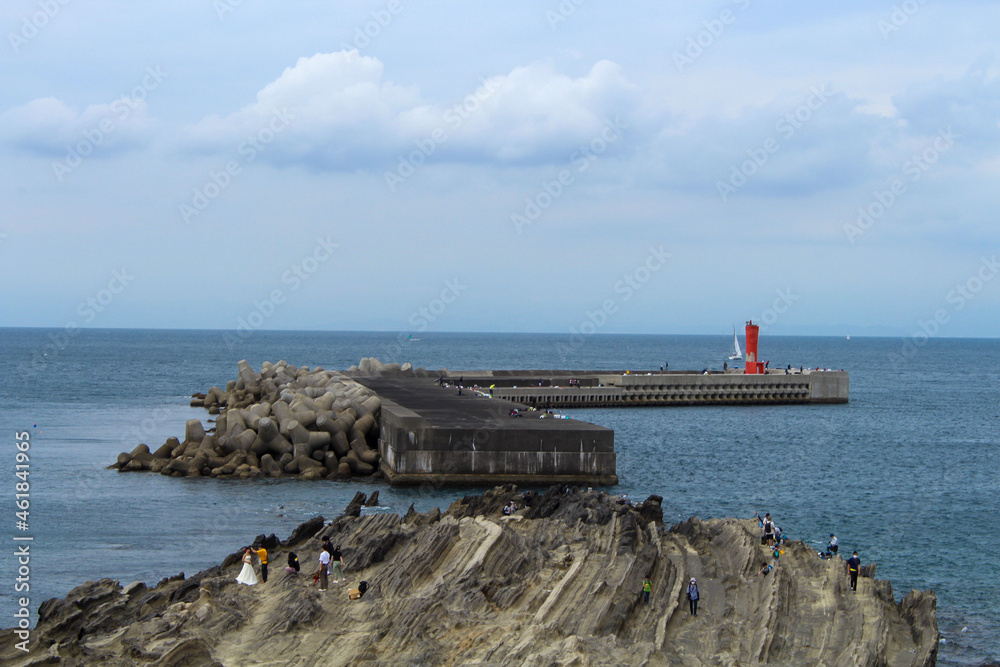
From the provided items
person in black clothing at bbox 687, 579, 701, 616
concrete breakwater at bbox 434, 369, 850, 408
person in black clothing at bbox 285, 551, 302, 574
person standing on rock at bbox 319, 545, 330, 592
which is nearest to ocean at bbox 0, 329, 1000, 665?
concrete breakwater at bbox 434, 369, 850, 408

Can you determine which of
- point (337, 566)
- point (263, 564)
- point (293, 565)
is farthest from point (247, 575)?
point (337, 566)

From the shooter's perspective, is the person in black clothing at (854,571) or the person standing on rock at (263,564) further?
the person in black clothing at (854,571)

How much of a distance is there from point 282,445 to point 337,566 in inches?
812

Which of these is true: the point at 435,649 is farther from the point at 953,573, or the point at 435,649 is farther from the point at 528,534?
the point at 953,573

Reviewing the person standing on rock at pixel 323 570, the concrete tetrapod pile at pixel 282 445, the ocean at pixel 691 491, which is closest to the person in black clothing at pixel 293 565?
the person standing on rock at pixel 323 570

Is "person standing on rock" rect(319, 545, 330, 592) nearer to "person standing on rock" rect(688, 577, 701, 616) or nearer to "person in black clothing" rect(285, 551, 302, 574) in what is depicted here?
"person in black clothing" rect(285, 551, 302, 574)

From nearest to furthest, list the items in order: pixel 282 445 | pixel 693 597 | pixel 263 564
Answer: pixel 693 597 → pixel 263 564 → pixel 282 445

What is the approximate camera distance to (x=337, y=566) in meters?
23.2

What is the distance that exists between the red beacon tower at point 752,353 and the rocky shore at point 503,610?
58025 mm

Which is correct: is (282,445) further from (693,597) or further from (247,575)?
(693,597)

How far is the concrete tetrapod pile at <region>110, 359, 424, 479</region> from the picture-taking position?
41.6m

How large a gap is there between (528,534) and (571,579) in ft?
14.5

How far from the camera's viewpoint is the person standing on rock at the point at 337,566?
22781mm

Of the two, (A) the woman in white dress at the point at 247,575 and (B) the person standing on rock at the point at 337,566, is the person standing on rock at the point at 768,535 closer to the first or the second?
(B) the person standing on rock at the point at 337,566
